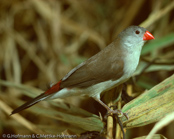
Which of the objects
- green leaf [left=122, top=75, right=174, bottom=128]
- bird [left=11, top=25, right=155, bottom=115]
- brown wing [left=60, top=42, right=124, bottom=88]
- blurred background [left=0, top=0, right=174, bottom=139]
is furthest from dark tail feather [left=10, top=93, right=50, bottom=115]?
blurred background [left=0, top=0, right=174, bottom=139]

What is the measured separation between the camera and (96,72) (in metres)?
1.55

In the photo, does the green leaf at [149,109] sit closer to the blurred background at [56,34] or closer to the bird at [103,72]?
the bird at [103,72]

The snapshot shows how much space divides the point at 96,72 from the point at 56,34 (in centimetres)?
141

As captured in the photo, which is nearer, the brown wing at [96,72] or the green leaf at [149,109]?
the green leaf at [149,109]

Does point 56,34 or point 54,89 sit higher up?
point 56,34

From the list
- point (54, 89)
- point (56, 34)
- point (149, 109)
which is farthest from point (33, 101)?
point (56, 34)

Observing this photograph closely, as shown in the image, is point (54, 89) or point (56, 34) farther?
point (56, 34)

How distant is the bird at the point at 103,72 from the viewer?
59.9 inches

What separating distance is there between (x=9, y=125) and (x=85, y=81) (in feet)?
3.88

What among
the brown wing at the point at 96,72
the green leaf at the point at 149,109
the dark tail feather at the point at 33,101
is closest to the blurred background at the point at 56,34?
the brown wing at the point at 96,72

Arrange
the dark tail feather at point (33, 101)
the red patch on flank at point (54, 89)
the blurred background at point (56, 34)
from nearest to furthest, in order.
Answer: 1. the dark tail feather at point (33, 101)
2. the red patch on flank at point (54, 89)
3. the blurred background at point (56, 34)

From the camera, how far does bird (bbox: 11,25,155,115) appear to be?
1.52m

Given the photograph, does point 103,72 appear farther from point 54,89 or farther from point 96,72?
point 54,89

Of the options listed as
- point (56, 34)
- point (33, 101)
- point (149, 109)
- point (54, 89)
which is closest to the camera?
point (149, 109)
